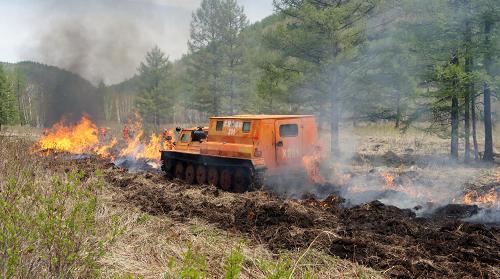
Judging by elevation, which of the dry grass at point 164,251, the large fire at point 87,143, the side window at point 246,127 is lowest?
the dry grass at point 164,251

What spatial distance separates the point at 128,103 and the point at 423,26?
90.4 meters

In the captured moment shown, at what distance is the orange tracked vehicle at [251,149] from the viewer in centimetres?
1164

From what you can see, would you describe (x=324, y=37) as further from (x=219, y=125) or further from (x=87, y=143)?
(x=87, y=143)

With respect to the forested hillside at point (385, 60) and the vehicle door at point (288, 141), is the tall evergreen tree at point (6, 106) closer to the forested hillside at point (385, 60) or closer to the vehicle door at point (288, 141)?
the forested hillside at point (385, 60)

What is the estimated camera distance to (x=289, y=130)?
12242mm

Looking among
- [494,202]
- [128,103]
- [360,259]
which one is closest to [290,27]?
[494,202]

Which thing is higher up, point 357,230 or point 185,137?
point 185,137

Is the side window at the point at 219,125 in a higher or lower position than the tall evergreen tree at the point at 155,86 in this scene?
lower

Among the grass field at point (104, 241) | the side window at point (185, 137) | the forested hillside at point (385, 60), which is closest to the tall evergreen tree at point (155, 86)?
the forested hillside at point (385, 60)

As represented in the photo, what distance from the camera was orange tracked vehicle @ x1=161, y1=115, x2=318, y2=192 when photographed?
38.2 feet

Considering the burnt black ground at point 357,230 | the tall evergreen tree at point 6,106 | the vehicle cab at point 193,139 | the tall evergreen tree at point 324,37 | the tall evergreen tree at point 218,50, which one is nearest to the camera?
the burnt black ground at point 357,230

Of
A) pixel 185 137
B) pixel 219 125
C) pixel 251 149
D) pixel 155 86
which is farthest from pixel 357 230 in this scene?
pixel 155 86

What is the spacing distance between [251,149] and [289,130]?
144 cm

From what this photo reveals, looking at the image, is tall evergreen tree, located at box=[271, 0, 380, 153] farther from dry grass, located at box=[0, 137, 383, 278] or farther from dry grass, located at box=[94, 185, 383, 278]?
dry grass, located at box=[94, 185, 383, 278]
